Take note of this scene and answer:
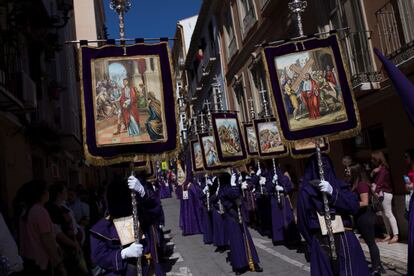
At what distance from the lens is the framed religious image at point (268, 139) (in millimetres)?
12211

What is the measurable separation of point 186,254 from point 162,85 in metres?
6.25

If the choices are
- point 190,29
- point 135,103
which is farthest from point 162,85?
point 190,29

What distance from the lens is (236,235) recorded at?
816 centimetres

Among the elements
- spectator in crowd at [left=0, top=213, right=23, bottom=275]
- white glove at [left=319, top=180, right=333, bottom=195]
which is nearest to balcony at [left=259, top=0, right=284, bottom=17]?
white glove at [left=319, top=180, right=333, bottom=195]

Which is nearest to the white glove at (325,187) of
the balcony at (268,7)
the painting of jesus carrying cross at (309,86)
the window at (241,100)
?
the painting of jesus carrying cross at (309,86)

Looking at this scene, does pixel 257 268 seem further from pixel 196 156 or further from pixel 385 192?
pixel 196 156

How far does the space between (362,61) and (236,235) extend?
540cm

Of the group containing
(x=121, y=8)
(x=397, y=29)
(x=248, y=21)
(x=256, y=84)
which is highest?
(x=248, y=21)

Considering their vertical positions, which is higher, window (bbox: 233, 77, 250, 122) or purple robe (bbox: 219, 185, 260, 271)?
window (bbox: 233, 77, 250, 122)

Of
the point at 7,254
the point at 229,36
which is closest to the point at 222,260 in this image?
the point at 7,254

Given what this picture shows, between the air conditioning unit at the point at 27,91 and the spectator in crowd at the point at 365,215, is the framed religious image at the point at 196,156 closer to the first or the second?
the air conditioning unit at the point at 27,91

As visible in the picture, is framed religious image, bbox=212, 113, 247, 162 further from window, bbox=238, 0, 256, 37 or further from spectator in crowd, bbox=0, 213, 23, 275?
window, bbox=238, 0, 256, 37

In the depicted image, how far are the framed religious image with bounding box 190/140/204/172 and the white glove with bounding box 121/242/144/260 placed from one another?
907 centimetres

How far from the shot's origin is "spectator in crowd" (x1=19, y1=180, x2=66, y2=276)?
5.33m
